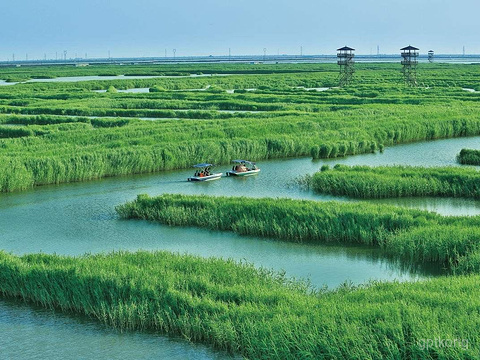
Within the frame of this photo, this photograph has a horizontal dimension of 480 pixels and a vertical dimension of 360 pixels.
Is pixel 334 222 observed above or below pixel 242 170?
below

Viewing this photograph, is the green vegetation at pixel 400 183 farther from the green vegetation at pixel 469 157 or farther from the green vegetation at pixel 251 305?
the green vegetation at pixel 251 305

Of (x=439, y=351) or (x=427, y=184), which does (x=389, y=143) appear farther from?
(x=439, y=351)

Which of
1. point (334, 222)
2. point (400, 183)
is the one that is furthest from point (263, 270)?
point (400, 183)

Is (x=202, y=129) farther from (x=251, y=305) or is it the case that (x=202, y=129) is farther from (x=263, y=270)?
(x=251, y=305)

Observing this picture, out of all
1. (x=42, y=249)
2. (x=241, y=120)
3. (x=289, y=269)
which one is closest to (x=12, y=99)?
(x=241, y=120)

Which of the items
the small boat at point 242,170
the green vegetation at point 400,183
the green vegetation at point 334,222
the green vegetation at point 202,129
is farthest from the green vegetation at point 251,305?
the small boat at point 242,170

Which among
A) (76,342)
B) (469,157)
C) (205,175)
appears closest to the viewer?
(76,342)

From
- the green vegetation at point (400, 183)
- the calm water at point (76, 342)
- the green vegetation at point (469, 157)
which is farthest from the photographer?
the green vegetation at point (469, 157)

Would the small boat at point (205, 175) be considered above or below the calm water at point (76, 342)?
above

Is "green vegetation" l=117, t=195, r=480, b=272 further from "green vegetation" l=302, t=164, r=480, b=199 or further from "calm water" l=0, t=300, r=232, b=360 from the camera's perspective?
"calm water" l=0, t=300, r=232, b=360
